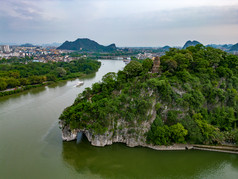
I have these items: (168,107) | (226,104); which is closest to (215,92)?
(226,104)

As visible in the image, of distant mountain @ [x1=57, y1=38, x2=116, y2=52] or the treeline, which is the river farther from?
distant mountain @ [x1=57, y1=38, x2=116, y2=52]

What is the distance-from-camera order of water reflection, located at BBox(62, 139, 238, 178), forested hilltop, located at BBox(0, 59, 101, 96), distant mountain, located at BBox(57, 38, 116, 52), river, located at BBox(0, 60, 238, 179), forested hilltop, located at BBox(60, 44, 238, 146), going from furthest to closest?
distant mountain, located at BBox(57, 38, 116, 52) < forested hilltop, located at BBox(0, 59, 101, 96) < forested hilltop, located at BBox(60, 44, 238, 146) < water reflection, located at BBox(62, 139, 238, 178) < river, located at BBox(0, 60, 238, 179)

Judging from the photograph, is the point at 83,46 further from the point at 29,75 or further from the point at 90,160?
the point at 90,160

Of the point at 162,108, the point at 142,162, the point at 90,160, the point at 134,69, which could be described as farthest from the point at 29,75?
the point at 142,162

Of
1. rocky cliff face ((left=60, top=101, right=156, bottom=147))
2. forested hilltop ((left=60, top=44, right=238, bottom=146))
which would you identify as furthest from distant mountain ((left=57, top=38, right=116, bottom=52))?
rocky cliff face ((left=60, top=101, right=156, bottom=147))

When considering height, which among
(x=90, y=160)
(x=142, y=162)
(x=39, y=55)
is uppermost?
(x=39, y=55)

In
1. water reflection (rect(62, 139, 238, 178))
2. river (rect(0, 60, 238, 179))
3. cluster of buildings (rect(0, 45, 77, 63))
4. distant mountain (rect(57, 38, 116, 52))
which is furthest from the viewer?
distant mountain (rect(57, 38, 116, 52))
